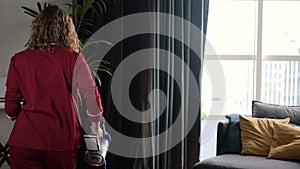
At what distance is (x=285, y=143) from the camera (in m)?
3.62

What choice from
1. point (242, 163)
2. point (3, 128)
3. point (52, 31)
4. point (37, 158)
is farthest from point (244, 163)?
point (3, 128)

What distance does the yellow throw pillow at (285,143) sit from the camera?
354 cm

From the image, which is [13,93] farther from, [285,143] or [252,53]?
[252,53]

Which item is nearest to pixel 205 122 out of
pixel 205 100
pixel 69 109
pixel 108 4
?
pixel 205 100

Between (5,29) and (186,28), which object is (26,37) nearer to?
(5,29)

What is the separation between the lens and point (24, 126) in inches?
100

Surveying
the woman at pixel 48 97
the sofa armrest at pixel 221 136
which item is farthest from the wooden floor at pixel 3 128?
the sofa armrest at pixel 221 136

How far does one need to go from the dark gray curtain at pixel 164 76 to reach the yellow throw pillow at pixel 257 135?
Answer: 68 centimetres

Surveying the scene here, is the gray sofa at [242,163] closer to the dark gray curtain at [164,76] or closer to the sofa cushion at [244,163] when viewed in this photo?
the sofa cushion at [244,163]

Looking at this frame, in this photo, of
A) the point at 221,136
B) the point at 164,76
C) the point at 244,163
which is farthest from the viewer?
the point at 164,76

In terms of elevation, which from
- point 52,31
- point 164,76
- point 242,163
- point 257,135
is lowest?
point 242,163

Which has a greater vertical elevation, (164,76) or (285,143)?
(164,76)

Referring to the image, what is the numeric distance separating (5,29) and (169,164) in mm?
1912

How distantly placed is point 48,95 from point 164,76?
2002 millimetres
